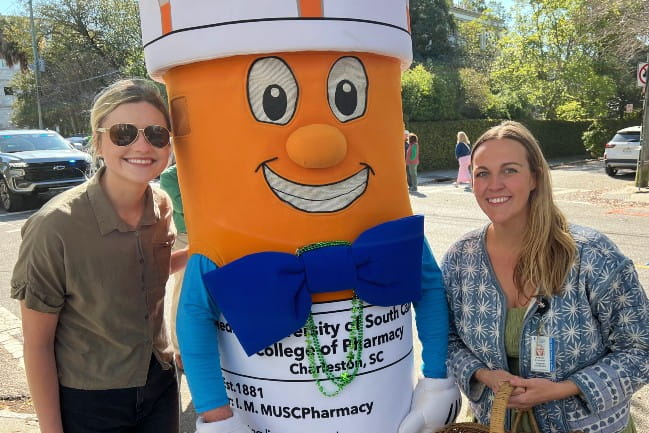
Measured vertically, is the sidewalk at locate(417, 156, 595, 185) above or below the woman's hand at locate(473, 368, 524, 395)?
below

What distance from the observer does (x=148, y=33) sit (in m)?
2.04

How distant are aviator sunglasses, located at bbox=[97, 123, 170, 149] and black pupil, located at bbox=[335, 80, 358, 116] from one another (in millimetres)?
603

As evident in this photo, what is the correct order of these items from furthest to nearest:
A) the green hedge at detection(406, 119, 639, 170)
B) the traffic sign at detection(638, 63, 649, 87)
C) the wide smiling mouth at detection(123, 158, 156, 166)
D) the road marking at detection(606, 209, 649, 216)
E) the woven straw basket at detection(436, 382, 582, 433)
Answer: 1. the green hedge at detection(406, 119, 639, 170)
2. the traffic sign at detection(638, 63, 649, 87)
3. the road marking at detection(606, 209, 649, 216)
4. the wide smiling mouth at detection(123, 158, 156, 166)
5. the woven straw basket at detection(436, 382, 582, 433)

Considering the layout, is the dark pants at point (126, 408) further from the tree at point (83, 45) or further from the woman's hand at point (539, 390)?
the tree at point (83, 45)

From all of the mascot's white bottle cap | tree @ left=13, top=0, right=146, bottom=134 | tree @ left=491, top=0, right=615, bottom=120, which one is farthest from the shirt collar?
tree @ left=13, top=0, right=146, bottom=134

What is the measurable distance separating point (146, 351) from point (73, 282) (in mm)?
380

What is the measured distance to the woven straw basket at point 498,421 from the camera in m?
1.69

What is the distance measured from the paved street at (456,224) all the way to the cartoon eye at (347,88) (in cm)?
242

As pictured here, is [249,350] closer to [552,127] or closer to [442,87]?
[442,87]

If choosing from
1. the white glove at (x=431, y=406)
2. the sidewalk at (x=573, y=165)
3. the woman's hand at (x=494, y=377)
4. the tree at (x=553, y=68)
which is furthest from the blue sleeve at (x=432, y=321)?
the tree at (x=553, y=68)

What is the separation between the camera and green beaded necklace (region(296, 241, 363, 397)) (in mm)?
1873

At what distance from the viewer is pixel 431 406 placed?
6.56 ft

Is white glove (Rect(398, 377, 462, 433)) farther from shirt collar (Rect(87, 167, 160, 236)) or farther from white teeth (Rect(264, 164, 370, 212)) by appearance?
shirt collar (Rect(87, 167, 160, 236))

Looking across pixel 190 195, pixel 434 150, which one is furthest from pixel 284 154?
pixel 434 150
